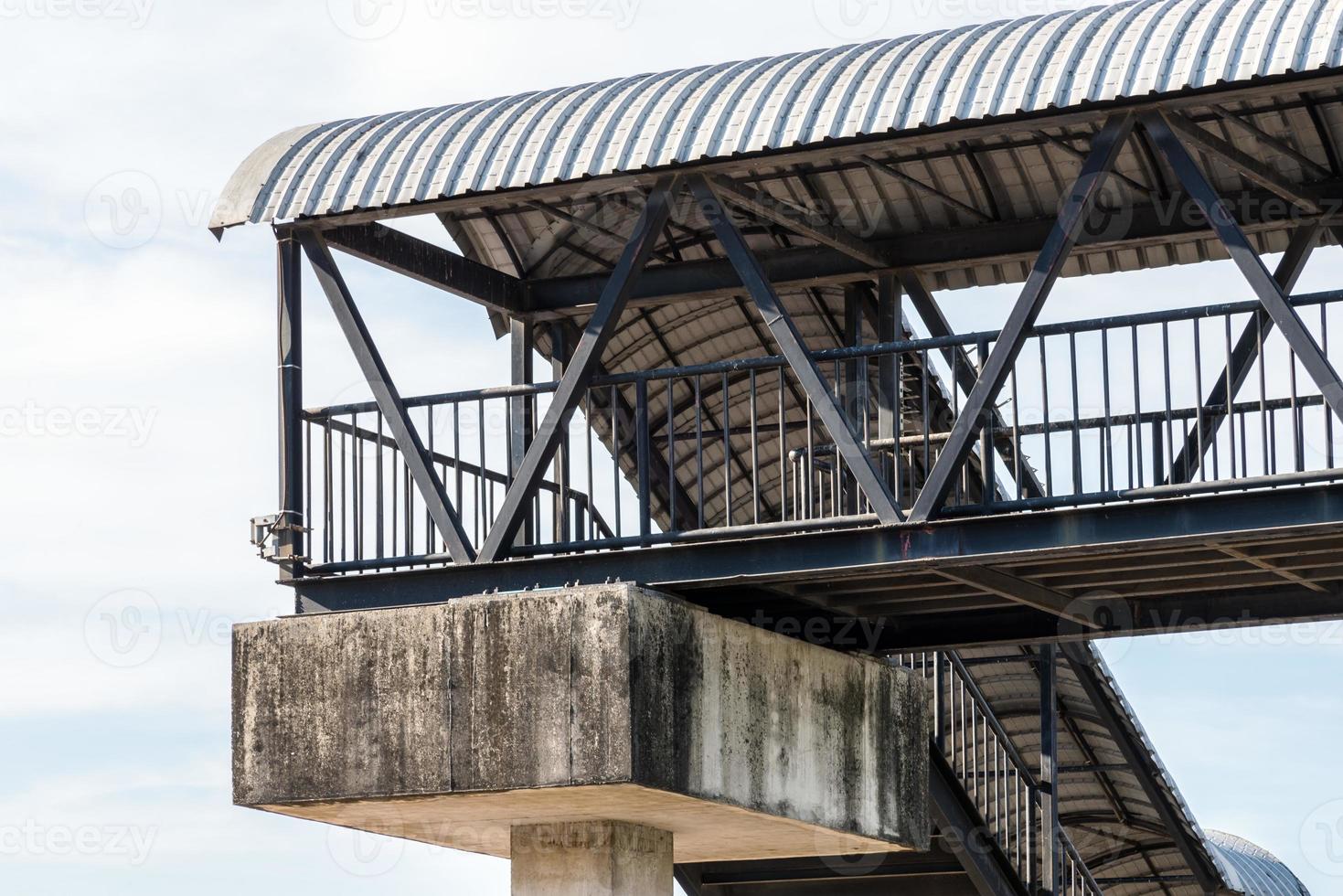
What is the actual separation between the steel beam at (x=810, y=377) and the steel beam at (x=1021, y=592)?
87 centimetres

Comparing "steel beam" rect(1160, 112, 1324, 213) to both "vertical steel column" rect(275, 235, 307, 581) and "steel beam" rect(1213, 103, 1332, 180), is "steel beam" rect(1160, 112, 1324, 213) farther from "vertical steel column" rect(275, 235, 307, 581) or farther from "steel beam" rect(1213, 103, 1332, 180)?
"vertical steel column" rect(275, 235, 307, 581)

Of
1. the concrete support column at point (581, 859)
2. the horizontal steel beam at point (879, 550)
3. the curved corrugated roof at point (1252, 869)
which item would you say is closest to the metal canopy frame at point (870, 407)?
the horizontal steel beam at point (879, 550)

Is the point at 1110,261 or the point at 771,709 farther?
the point at 1110,261

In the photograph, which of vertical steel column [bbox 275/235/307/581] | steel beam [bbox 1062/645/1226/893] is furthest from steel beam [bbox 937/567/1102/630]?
steel beam [bbox 1062/645/1226/893]

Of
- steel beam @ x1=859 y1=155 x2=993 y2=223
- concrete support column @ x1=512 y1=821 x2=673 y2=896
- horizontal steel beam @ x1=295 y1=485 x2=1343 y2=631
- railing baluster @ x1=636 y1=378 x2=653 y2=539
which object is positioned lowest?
concrete support column @ x1=512 y1=821 x2=673 y2=896

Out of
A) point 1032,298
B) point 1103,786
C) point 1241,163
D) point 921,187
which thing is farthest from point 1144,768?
point 1032,298

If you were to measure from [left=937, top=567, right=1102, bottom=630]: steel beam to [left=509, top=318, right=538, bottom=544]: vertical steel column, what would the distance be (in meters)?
4.30

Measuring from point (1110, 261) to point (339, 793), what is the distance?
10.3 meters

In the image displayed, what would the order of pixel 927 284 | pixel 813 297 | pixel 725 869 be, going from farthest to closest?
pixel 725 869
pixel 813 297
pixel 927 284

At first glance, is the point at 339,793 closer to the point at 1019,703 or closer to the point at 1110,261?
the point at 1110,261

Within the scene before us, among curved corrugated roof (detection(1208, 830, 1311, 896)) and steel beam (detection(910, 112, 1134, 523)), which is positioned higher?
steel beam (detection(910, 112, 1134, 523))

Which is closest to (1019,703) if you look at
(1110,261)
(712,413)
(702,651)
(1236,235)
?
(712,413)

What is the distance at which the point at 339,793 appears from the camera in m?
20.7

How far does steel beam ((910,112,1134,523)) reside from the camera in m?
18.9
